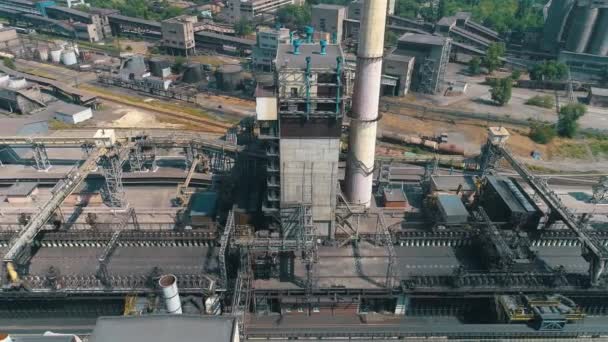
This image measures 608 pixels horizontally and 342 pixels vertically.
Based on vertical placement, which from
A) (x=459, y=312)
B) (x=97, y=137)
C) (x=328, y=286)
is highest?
(x=97, y=137)

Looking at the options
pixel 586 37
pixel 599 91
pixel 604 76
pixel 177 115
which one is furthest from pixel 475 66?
pixel 177 115

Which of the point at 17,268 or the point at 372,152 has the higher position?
the point at 372,152

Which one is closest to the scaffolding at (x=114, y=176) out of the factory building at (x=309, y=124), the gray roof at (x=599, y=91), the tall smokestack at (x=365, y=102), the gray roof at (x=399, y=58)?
the factory building at (x=309, y=124)

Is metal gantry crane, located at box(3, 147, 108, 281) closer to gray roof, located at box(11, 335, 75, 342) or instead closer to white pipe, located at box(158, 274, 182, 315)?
gray roof, located at box(11, 335, 75, 342)

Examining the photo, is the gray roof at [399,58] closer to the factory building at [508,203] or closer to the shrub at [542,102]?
the shrub at [542,102]

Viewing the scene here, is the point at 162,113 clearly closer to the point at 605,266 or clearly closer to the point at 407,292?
the point at 407,292

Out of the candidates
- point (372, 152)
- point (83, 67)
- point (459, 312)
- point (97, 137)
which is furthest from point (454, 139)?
point (83, 67)

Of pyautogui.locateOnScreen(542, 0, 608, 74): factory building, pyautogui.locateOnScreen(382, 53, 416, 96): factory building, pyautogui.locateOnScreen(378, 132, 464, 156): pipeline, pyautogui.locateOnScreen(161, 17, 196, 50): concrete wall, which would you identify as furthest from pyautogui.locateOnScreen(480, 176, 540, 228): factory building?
pyautogui.locateOnScreen(161, 17, 196, 50): concrete wall
